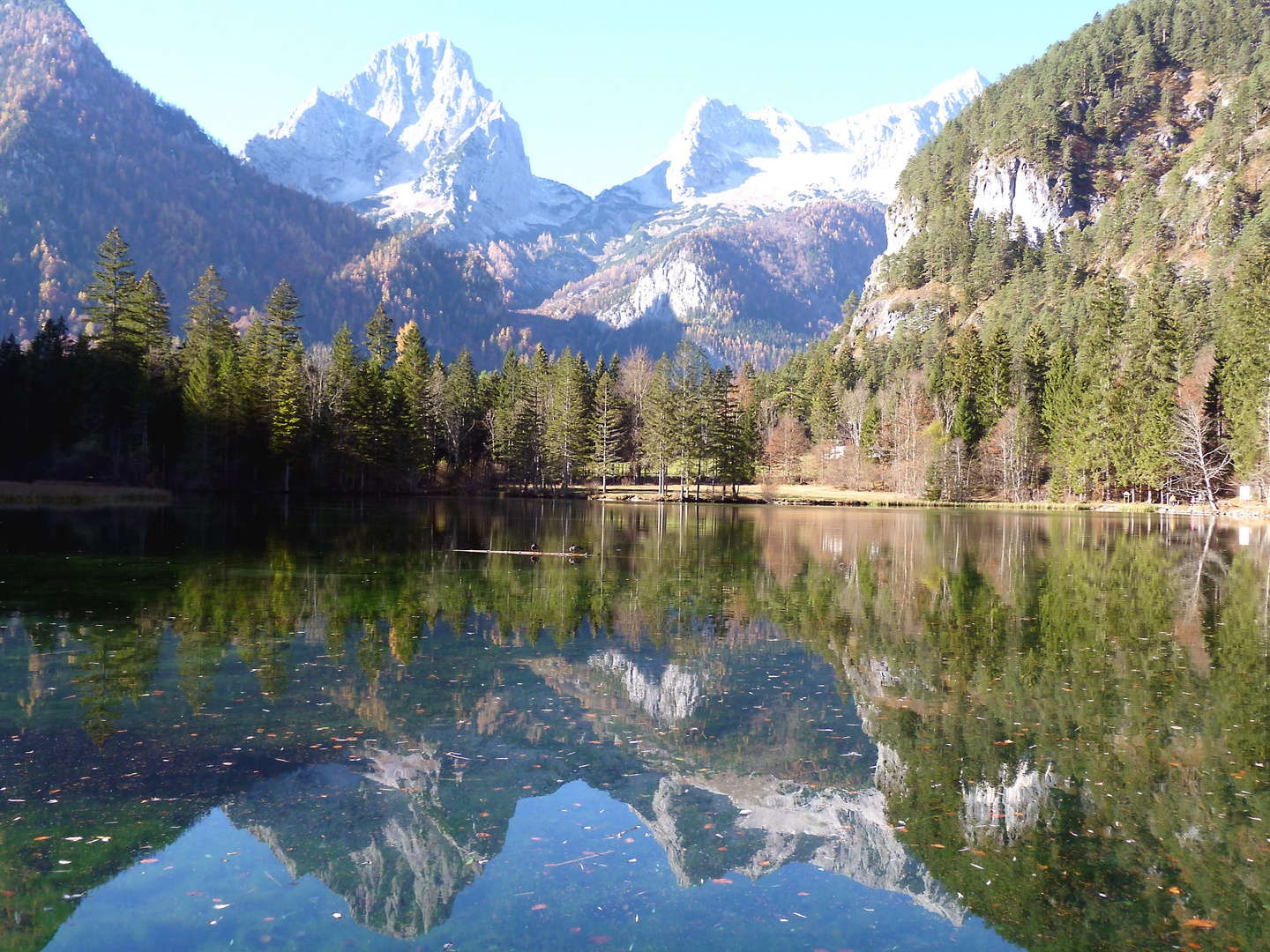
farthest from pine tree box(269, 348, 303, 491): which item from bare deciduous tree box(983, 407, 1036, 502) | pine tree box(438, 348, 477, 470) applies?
bare deciduous tree box(983, 407, 1036, 502)

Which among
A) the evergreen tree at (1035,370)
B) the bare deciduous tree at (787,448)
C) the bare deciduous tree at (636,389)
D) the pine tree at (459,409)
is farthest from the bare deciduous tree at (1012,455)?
the pine tree at (459,409)

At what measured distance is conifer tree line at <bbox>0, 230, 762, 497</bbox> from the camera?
203 ft

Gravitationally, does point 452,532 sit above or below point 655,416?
below

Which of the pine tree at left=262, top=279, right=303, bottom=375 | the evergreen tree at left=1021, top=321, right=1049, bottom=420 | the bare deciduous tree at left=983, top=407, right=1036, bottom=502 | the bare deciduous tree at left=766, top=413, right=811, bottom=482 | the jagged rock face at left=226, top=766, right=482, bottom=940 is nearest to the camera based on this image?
the jagged rock face at left=226, top=766, right=482, bottom=940

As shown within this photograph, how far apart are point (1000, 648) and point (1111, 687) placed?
255 cm

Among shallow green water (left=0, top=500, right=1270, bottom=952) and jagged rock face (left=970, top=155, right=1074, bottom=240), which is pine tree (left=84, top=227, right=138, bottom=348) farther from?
jagged rock face (left=970, top=155, right=1074, bottom=240)

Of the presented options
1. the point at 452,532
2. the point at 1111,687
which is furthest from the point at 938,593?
the point at 452,532

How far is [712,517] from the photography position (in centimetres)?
5709

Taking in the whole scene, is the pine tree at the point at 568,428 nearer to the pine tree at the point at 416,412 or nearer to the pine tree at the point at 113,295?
the pine tree at the point at 416,412

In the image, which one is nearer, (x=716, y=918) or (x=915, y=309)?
(x=716, y=918)

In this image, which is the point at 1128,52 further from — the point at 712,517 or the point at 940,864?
the point at 940,864

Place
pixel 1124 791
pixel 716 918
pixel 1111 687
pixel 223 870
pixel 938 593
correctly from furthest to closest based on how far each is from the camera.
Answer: pixel 938 593, pixel 1111 687, pixel 1124 791, pixel 223 870, pixel 716 918

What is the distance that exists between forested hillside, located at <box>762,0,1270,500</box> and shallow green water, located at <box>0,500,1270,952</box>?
2389 inches

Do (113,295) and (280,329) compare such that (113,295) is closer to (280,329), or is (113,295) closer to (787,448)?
(280,329)
